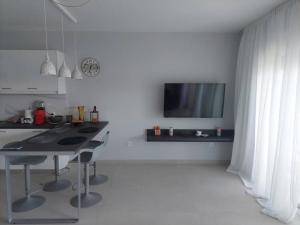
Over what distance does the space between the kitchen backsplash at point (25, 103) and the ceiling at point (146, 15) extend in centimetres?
126

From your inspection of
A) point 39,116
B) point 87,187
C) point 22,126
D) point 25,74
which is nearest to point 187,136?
point 87,187

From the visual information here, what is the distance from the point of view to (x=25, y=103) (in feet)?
13.8

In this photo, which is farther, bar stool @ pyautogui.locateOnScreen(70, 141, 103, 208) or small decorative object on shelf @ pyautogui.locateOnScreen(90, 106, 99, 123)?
small decorative object on shelf @ pyautogui.locateOnScreen(90, 106, 99, 123)

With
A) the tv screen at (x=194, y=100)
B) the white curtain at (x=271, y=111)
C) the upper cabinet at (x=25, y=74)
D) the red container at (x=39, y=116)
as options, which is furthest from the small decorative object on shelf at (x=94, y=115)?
the white curtain at (x=271, y=111)

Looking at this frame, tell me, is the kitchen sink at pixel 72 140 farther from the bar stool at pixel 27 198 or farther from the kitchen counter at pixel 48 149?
the bar stool at pixel 27 198

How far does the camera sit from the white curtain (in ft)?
8.34

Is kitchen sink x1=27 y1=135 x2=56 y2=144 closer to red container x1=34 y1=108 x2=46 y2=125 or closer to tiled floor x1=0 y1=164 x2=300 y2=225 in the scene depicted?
tiled floor x1=0 y1=164 x2=300 y2=225

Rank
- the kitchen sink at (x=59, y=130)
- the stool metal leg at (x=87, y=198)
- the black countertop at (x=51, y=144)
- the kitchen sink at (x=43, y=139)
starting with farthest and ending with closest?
the kitchen sink at (x=59, y=130) < the stool metal leg at (x=87, y=198) < the kitchen sink at (x=43, y=139) < the black countertop at (x=51, y=144)

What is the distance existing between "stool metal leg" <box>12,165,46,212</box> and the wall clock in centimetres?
200

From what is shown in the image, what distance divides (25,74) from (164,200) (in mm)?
3117

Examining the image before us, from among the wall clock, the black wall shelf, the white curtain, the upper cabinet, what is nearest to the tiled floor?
the white curtain

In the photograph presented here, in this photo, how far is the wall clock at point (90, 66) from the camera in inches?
165

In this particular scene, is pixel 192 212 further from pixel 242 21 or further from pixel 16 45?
pixel 16 45

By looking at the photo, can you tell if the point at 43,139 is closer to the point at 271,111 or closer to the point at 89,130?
the point at 89,130
